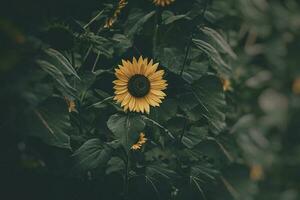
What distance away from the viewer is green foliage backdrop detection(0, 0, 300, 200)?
844 mm

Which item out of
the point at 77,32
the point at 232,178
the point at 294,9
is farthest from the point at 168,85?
the point at 294,9

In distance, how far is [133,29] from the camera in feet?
3.60

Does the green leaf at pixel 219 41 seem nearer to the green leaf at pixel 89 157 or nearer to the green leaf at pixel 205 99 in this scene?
the green leaf at pixel 205 99

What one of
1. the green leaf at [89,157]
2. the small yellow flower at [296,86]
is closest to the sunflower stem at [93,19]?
the green leaf at [89,157]

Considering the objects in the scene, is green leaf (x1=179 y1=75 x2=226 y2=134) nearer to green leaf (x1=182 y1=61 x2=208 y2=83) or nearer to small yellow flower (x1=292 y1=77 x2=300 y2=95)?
green leaf (x1=182 y1=61 x2=208 y2=83)

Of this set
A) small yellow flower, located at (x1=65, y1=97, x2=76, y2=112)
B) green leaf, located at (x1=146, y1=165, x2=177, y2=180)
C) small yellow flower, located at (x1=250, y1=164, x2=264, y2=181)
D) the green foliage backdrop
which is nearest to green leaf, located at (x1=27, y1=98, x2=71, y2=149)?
the green foliage backdrop

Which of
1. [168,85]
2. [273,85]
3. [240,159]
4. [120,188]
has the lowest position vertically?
[120,188]

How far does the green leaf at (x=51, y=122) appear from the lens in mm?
881

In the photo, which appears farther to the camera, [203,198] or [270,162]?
[270,162]

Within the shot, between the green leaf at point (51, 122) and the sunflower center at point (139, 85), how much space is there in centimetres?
23

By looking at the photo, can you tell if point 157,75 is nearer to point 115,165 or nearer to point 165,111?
point 165,111

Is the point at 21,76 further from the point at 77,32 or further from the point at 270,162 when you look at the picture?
the point at 270,162

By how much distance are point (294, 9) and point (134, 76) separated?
0.66 meters

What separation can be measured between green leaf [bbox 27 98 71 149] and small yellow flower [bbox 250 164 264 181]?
0.83 m
